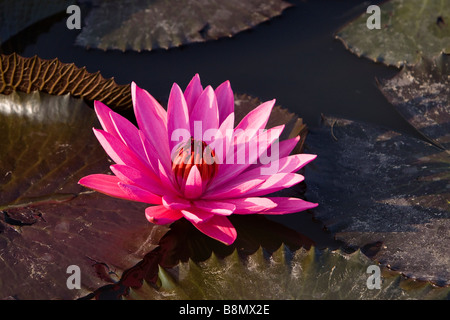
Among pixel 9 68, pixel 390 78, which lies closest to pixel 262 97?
pixel 390 78

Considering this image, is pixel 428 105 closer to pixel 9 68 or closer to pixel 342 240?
pixel 342 240

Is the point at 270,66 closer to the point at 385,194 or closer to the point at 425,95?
the point at 425,95

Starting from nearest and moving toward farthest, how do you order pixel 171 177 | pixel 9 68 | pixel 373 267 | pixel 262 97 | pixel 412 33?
pixel 373 267, pixel 171 177, pixel 9 68, pixel 262 97, pixel 412 33
